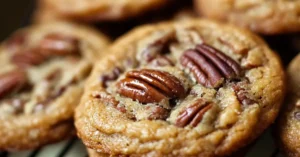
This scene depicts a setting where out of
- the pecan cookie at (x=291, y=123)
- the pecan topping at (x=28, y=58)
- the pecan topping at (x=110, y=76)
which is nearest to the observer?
the pecan cookie at (x=291, y=123)

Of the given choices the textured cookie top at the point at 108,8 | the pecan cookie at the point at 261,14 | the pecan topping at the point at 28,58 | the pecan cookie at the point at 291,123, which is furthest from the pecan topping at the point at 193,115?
the pecan topping at the point at 28,58

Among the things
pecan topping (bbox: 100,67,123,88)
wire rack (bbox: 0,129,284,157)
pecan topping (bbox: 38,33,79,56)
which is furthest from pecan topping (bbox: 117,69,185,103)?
pecan topping (bbox: 38,33,79,56)

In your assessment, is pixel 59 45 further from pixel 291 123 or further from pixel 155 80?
pixel 291 123

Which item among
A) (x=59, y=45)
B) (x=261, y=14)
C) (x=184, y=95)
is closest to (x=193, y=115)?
(x=184, y=95)

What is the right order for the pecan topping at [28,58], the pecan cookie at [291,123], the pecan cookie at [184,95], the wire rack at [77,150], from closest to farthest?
the pecan cookie at [184,95], the pecan cookie at [291,123], the wire rack at [77,150], the pecan topping at [28,58]

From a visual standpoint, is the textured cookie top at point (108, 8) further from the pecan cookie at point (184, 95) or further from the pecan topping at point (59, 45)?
the pecan cookie at point (184, 95)

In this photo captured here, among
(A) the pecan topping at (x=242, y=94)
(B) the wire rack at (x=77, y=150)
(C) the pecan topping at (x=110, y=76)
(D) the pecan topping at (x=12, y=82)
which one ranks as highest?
(A) the pecan topping at (x=242, y=94)

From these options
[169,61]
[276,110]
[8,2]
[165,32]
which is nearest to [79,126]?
[169,61]

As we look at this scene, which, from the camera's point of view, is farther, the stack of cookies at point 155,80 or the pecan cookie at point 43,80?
the pecan cookie at point 43,80
